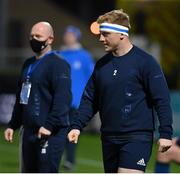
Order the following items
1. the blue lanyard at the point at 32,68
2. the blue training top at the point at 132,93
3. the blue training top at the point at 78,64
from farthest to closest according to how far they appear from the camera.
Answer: the blue training top at the point at 78,64
the blue lanyard at the point at 32,68
the blue training top at the point at 132,93

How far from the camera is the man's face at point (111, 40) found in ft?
26.5

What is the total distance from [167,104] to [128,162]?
0.64 metres

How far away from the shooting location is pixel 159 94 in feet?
25.8

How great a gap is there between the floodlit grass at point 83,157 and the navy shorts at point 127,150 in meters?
5.31

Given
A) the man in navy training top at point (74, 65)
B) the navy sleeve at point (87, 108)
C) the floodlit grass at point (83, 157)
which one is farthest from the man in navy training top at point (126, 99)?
the man in navy training top at point (74, 65)

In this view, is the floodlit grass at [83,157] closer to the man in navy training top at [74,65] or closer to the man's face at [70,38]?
the man in navy training top at [74,65]

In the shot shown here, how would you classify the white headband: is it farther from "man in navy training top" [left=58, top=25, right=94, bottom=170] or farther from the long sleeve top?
"man in navy training top" [left=58, top=25, right=94, bottom=170]

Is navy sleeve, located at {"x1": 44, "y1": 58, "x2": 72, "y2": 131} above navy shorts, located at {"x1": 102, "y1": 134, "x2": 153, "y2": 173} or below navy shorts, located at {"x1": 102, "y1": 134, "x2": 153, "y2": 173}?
above

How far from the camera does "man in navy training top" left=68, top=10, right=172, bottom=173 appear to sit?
7.91m

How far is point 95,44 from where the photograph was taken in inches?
1314

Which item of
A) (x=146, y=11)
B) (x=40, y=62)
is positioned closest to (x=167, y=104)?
(x=40, y=62)

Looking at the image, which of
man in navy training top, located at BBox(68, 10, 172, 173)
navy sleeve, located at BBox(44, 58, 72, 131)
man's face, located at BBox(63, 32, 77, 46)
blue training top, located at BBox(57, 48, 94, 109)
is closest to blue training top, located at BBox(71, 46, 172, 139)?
man in navy training top, located at BBox(68, 10, 172, 173)

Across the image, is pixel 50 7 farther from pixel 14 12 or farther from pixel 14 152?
pixel 14 152

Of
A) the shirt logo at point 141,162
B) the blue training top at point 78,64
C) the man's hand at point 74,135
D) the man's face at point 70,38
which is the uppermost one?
the man's face at point 70,38
